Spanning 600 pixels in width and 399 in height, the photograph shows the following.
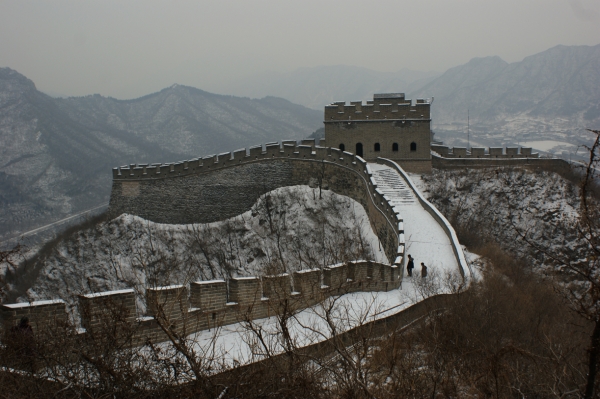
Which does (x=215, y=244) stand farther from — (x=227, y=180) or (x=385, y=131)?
(x=385, y=131)

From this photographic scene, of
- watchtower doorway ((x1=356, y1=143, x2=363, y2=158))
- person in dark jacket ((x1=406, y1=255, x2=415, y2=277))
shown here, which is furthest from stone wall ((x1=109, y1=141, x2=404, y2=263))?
person in dark jacket ((x1=406, y1=255, x2=415, y2=277))

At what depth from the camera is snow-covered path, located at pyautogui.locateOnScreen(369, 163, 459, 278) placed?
1972 centimetres

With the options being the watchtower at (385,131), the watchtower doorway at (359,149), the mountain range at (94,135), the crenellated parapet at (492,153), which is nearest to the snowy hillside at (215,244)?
the watchtower doorway at (359,149)

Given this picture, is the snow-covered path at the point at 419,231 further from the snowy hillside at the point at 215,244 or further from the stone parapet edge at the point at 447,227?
the snowy hillside at the point at 215,244

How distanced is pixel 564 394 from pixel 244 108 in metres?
118

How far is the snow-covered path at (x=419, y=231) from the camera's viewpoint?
19.7 meters

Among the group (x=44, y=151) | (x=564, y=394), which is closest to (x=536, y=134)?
(x=44, y=151)

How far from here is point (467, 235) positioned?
26.7 metres

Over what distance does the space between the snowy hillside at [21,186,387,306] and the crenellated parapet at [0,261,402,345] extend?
11209 millimetres

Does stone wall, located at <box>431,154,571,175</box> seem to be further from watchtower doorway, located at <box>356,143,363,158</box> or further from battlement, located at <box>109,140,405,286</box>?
battlement, located at <box>109,140,405,286</box>

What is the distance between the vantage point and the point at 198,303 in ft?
37.6

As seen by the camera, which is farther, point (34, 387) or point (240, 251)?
point (240, 251)

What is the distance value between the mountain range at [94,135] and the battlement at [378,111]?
46.8 m

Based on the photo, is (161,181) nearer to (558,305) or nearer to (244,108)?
(558,305)
